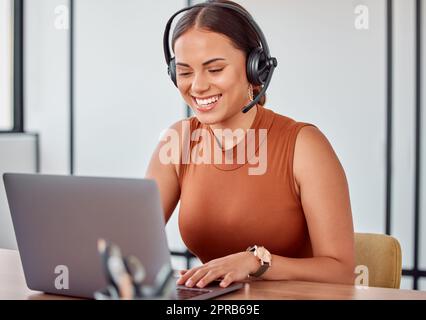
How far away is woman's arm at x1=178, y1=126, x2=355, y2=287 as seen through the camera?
1.41 m

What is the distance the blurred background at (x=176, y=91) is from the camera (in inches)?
130

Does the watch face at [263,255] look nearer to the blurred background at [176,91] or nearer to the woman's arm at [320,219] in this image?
the woman's arm at [320,219]

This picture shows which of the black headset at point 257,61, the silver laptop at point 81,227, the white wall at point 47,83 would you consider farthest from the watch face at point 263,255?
the white wall at point 47,83

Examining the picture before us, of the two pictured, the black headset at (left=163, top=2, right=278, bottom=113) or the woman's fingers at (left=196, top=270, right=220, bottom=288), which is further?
the black headset at (left=163, top=2, right=278, bottom=113)

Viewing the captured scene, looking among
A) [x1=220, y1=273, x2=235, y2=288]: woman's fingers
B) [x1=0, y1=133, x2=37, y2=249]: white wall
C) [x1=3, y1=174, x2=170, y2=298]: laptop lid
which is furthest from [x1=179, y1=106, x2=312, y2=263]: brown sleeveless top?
[x1=0, y1=133, x2=37, y2=249]: white wall

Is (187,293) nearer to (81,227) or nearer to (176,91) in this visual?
(81,227)

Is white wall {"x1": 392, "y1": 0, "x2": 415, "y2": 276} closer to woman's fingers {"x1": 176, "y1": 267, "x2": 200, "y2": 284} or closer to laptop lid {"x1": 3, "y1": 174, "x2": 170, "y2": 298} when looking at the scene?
woman's fingers {"x1": 176, "y1": 267, "x2": 200, "y2": 284}

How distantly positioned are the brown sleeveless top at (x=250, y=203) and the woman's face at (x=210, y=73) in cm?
11

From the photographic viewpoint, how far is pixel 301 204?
1644 mm

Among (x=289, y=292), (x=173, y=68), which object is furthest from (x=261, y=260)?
→ (x=173, y=68)

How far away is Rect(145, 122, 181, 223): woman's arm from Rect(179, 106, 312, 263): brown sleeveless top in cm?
5

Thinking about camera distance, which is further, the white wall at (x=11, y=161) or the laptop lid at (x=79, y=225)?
the white wall at (x=11, y=161)

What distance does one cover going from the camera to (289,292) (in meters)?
1.26

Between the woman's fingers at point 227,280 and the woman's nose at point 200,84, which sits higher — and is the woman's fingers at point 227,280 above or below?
below
